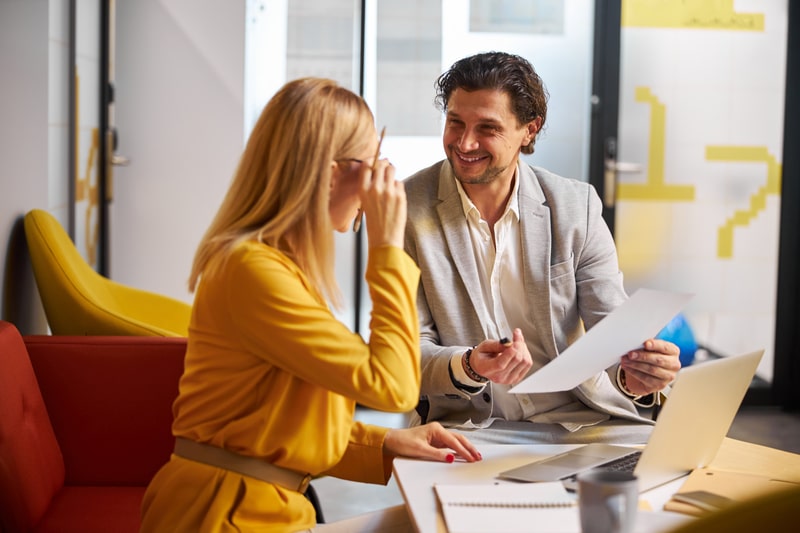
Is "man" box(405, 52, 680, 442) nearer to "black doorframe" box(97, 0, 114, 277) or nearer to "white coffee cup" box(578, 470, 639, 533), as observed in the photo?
"white coffee cup" box(578, 470, 639, 533)

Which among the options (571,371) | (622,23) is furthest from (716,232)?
(571,371)


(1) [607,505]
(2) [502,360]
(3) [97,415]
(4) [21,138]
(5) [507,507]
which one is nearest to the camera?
(1) [607,505]

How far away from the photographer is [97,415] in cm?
237

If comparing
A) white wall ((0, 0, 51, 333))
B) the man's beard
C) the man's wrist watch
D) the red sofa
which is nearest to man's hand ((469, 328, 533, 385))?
the man's wrist watch

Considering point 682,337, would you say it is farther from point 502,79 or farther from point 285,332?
point 285,332

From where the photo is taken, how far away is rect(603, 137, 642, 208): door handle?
474 centimetres

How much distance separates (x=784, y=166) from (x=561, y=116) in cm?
107

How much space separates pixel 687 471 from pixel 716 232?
3.34 metres

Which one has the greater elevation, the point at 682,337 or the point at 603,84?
the point at 603,84

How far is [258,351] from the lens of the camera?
155 cm

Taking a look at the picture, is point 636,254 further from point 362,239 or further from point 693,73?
point 362,239

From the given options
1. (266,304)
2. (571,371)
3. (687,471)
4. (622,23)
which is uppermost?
(622,23)

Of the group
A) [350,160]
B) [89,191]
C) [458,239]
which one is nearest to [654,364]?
[458,239]

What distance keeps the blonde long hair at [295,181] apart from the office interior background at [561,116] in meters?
2.62
